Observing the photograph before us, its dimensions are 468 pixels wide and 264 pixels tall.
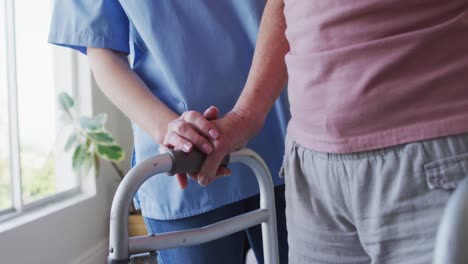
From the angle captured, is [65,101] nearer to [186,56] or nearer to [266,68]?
[186,56]

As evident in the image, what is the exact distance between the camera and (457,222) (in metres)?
0.35

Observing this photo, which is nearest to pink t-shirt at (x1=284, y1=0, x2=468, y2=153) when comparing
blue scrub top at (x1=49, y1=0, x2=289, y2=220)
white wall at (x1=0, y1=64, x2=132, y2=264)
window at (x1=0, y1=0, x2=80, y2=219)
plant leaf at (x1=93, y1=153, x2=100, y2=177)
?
blue scrub top at (x1=49, y1=0, x2=289, y2=220)

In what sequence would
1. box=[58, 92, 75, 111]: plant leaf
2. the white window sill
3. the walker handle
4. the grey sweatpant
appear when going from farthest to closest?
box=[58, 92, 75, 111]: plant leaf < the white window sill < the walker handle < the grey sweatpant

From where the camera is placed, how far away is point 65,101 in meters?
2.58

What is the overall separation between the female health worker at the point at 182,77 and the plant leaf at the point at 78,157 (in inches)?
68.1

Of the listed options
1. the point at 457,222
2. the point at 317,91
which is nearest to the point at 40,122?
the point at 317,91

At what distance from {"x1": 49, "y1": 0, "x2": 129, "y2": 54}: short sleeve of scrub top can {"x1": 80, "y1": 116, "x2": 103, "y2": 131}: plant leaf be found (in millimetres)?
1649

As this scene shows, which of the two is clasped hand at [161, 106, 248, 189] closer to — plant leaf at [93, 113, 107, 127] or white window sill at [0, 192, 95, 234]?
white window sill at [0, 192, 95, 234]

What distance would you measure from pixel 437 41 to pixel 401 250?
25cm

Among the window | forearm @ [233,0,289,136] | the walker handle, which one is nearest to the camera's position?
the walker handle

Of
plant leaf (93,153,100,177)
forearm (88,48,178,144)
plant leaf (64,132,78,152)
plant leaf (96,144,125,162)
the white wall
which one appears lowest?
the white wall

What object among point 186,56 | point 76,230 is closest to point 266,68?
point 186,56

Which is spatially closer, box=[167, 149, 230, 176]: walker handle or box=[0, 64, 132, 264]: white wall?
box=[167, 149, 230, 176]: walker handle

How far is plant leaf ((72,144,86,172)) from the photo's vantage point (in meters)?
2.62
